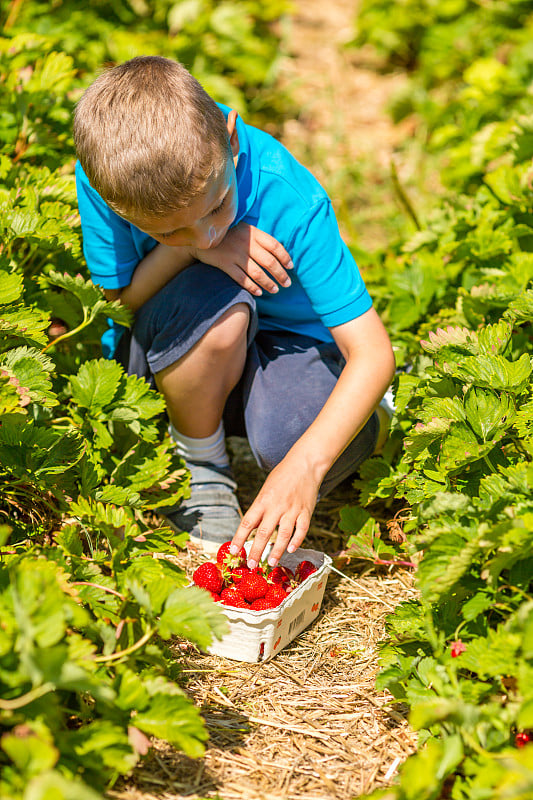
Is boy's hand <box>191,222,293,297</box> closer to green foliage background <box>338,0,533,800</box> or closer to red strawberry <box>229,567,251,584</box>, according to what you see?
green foliage background <box>338,0,533,800</box>

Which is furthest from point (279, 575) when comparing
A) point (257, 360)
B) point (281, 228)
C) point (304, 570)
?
point (281, 228)

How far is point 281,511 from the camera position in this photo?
1.63m

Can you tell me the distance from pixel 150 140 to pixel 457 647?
3.54 feet

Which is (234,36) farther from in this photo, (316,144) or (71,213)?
(71,213)

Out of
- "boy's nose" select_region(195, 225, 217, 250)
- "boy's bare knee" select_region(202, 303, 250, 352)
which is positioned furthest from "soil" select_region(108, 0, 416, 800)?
"boy's nose" select_region(195, 225, 217, 250)

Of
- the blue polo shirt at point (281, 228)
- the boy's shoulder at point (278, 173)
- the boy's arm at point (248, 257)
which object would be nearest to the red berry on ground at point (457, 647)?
the blue polo shirt at point (281, 228)

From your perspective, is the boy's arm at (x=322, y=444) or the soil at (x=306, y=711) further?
the boy's arm at (x=322, y=444)

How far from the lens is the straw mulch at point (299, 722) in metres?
1.38

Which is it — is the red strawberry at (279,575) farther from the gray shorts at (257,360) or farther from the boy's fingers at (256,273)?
the boy's fingers at (256,273)

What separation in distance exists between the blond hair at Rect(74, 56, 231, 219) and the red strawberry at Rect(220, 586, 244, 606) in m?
0.80

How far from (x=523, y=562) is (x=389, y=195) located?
3.11 metres

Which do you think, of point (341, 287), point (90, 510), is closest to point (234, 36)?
point (341, 287)

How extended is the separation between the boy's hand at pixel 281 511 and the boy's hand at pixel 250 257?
44 cm

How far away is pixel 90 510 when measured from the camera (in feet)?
5.52
